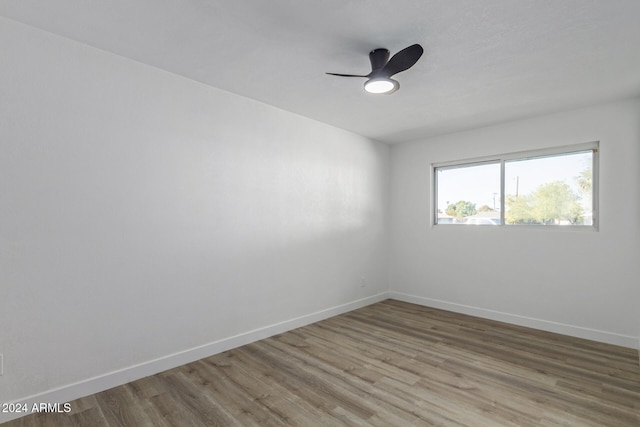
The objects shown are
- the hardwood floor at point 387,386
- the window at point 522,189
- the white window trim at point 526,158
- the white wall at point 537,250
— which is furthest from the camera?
the window at point 522,189

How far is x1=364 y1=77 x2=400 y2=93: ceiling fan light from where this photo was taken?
235 cm

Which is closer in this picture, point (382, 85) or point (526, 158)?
point (382, 85)

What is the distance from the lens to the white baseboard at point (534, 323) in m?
3.26

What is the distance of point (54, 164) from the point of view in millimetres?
2178

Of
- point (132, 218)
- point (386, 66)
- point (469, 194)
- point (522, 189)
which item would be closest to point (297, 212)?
point (132, 218)

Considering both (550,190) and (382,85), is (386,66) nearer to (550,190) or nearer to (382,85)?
(382,85)

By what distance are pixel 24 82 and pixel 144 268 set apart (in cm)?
151

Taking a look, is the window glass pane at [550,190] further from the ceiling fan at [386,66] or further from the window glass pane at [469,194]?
the ceiling fan at [386,66]

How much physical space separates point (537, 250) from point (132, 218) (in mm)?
4369

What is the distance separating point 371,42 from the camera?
2227 millimetres

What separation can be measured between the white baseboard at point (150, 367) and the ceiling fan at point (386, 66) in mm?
2646

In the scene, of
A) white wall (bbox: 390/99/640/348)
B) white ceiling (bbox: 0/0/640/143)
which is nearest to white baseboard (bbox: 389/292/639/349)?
white wall (bbox: 390/99/640/348)

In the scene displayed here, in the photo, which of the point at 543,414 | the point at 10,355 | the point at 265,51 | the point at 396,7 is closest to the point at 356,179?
the point at 265,51

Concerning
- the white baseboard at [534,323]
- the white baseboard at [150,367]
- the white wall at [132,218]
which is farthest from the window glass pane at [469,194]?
the white baseboard at [150,367]
